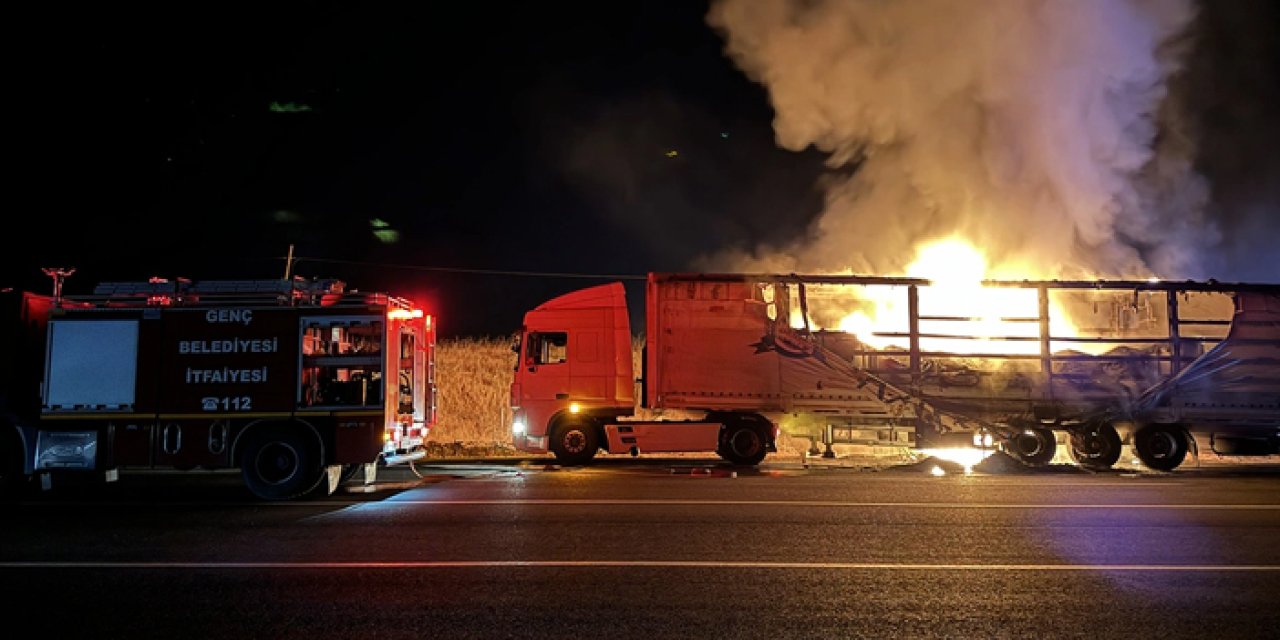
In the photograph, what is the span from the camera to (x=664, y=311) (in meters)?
17.3

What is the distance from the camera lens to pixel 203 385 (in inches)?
474

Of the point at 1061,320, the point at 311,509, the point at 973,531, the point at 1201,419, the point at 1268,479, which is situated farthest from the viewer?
the point at 1061,320

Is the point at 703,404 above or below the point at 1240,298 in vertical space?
below

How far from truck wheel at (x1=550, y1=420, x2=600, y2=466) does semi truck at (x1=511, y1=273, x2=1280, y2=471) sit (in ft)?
0.10

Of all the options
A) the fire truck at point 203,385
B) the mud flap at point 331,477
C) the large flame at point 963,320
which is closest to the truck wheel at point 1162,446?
the large flame at point 963,320

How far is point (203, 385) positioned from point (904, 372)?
1253 cm

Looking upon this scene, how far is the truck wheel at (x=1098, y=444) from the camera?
1675 cm

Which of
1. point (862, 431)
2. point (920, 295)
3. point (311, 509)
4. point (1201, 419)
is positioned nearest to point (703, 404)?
point (862, 431)

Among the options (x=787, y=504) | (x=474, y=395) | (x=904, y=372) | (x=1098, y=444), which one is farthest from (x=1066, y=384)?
Answer: (x=474, y=395)

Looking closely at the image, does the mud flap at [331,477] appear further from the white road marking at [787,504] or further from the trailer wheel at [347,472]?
the white road marking at [787,504]

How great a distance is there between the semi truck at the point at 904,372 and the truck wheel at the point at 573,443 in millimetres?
32

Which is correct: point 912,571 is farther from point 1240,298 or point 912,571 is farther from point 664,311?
point 1240,298

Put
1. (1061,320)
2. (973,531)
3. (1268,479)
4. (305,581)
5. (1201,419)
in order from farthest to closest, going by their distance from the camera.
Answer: (1061,320) < (1201,419) < (1268,479) < (973,531) < (305,581)

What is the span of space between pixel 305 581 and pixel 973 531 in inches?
243
